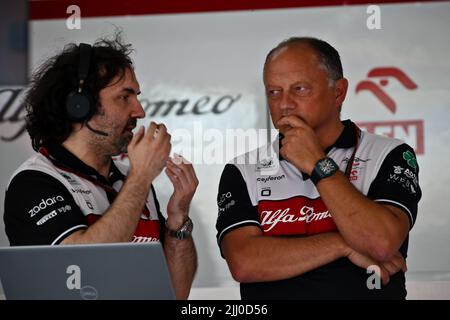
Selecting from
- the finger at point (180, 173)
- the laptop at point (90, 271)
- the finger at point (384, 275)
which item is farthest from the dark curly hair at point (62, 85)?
the finger at point (384, 275)

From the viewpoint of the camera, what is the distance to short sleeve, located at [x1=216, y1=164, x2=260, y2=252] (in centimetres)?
191

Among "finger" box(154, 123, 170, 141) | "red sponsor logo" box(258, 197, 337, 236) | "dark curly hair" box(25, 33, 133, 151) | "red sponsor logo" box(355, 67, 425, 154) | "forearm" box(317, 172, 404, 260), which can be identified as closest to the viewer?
"forearm" box(317, 172, 404, 260)

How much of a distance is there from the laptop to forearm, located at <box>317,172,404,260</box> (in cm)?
50

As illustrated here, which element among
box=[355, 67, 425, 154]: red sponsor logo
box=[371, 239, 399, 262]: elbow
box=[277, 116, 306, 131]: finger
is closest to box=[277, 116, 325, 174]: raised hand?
box=[277, 116, 306, 131]: finger

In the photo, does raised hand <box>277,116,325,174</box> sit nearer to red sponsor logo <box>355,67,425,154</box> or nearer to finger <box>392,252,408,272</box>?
finger <box>392,252,408,272</box>

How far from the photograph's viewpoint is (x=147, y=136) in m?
1.97

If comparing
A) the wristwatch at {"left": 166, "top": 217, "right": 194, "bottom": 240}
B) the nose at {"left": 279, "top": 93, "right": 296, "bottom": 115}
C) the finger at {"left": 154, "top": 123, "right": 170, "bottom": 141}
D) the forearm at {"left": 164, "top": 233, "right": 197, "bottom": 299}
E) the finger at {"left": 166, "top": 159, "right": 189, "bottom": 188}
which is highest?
the nose at {"left": 279, "top": 93, "right": 296, "bottom": 115}

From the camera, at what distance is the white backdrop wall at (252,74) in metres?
2.88

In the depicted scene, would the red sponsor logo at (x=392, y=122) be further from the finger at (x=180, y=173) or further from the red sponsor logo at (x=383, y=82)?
the finger at (x=180, y=173)

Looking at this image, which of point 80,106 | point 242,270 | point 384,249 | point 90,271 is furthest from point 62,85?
point 384,249

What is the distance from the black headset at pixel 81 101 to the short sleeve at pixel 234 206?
0.39 m

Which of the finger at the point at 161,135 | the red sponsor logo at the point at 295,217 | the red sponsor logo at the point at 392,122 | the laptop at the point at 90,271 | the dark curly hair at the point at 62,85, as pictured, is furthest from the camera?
the red sponsor logo at the point at 392,122

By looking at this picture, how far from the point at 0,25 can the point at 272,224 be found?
1.47 metres

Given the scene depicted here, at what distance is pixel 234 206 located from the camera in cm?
193
